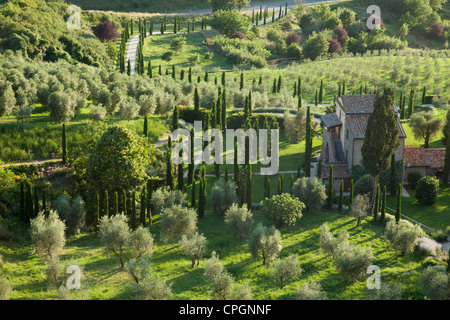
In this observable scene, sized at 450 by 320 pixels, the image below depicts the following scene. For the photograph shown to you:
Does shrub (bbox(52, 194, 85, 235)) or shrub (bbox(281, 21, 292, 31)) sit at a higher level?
shrub (bbox(281, 21, 292, 31))

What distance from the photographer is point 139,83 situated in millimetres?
74000

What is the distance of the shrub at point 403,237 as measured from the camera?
42.9 m

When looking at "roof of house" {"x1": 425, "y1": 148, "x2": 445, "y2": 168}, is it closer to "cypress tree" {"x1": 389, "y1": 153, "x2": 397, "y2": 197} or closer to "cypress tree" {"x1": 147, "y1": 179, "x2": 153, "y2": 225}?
"cypress tree" {"x1": 389, "y1": 153, "x2": 397, "y2": 197}

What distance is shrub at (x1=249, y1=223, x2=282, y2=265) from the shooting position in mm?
41188

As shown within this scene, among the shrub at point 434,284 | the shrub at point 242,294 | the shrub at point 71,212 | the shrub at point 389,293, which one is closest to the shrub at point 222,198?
the shrub at point 71,212

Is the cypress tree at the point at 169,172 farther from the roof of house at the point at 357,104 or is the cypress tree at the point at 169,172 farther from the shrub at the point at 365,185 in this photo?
the roof of house at the point at 357,104

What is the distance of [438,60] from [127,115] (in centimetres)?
7334

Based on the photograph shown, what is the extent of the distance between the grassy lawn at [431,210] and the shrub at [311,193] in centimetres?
844

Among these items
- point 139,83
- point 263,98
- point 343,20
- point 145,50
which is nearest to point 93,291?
point 139,83

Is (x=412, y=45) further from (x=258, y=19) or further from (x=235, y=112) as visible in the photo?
(x=235, y=112)

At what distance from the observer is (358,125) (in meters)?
58.4

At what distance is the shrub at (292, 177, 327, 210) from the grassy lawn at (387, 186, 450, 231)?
844cm

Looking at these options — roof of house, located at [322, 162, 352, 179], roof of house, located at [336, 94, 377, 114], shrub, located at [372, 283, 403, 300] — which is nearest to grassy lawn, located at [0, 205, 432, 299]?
shrub, located at [372, 283, 403, 300]

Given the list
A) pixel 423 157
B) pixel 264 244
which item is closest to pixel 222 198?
pixel 264 244
